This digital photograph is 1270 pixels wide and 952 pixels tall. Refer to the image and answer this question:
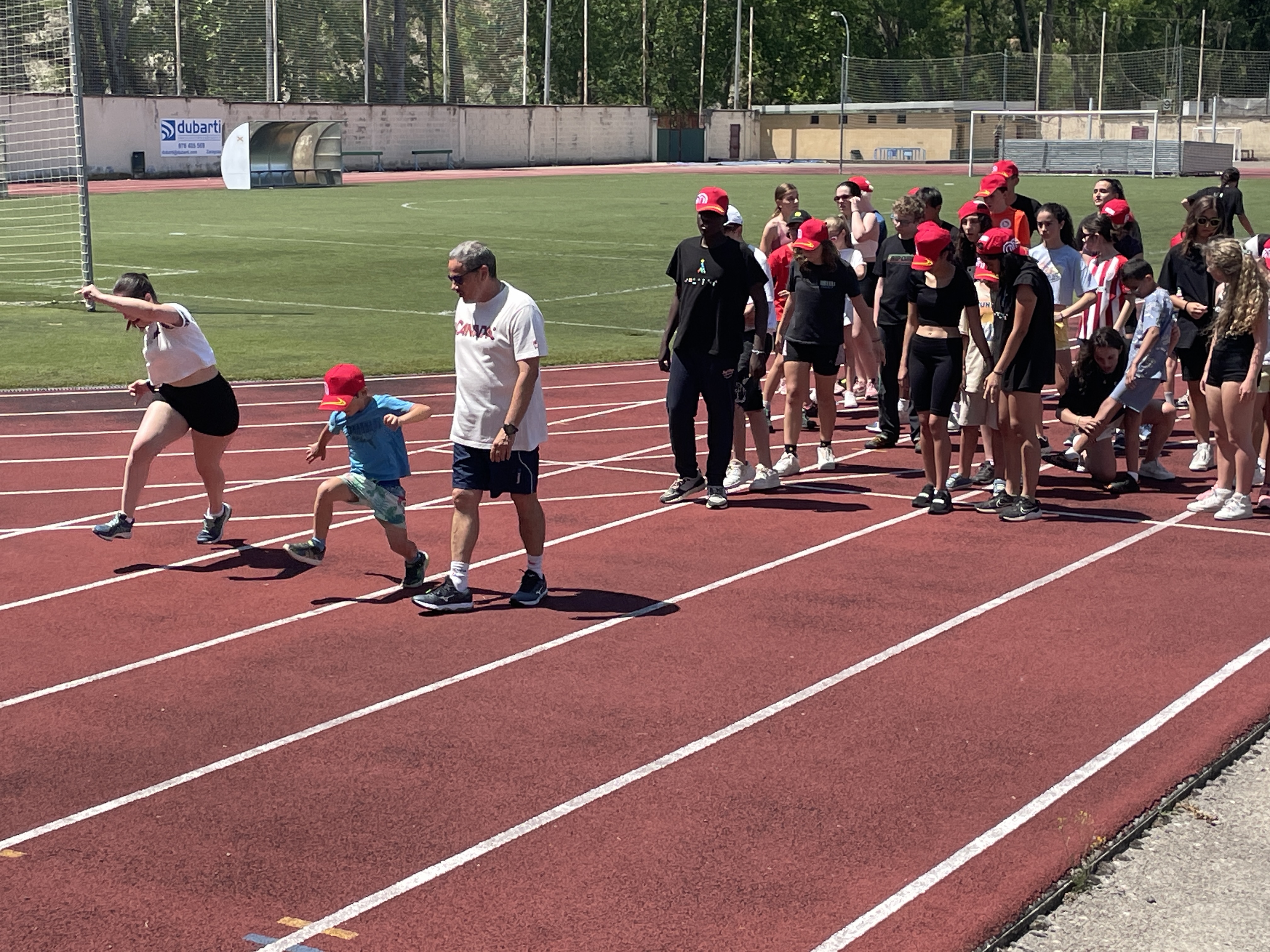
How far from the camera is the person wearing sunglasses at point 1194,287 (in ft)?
36.5

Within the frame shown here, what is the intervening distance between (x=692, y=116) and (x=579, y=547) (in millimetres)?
87971

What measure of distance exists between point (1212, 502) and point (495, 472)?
5.19 m

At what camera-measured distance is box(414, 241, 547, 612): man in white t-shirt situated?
8.20m

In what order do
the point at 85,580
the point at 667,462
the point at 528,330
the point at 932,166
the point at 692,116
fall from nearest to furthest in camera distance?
the point at 528,330 → the point at 85,580 → the point at 667,462 → the point at 932,166 → the point at 692,116

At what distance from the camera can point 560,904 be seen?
5277 mm

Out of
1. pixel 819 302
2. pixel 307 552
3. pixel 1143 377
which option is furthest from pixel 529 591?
pixel 1143 377

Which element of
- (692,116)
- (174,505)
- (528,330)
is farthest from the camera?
(692,116)

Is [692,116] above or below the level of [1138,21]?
below

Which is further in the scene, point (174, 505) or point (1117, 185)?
point (1117, 185)

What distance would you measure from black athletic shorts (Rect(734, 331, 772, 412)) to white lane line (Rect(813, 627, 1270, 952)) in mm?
4424

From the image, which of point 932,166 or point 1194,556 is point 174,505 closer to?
point 1194,556

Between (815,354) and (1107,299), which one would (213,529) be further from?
(1107,299)

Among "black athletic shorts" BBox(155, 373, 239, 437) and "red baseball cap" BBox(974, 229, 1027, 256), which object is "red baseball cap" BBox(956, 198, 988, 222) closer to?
"red baseball cap" BBox(974, 229, 1027, 256)

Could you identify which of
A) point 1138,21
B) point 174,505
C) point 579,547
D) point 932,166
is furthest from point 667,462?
point 1138,21
